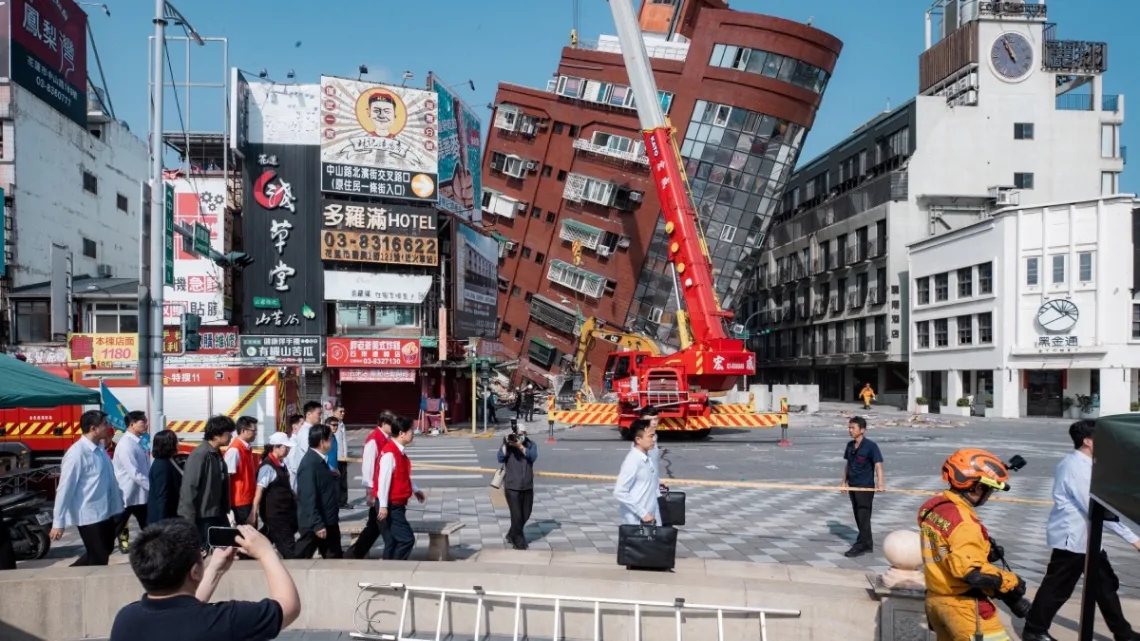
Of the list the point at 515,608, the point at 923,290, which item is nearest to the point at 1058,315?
the point at 923,290

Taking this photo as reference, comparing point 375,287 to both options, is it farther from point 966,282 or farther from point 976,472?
point 966,282

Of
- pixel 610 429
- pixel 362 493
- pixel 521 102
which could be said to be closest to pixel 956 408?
pixel 610 429

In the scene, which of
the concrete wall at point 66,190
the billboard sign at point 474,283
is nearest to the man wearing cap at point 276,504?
the concrete wall at point 66,190

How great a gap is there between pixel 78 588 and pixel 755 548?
23.3ft

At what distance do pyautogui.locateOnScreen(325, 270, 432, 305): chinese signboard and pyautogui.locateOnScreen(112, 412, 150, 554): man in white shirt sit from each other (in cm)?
2142

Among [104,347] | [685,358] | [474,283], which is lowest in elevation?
[685,358]

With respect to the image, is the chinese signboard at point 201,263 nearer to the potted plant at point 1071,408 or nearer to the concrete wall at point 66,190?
the concrete wall at point 66,190

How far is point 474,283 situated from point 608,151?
1221 cm

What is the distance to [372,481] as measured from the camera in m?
8.23

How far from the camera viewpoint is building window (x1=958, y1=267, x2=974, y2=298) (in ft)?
144

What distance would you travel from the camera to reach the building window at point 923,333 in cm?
4784

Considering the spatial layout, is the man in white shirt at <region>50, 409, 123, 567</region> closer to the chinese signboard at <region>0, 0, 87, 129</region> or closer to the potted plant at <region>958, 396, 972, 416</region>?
the chinese signboard at <region>0, 0, 87, 129</region>

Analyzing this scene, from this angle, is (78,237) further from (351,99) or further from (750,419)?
(750,419)

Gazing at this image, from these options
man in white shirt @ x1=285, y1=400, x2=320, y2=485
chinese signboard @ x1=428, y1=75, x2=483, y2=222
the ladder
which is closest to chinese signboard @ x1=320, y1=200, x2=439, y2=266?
chinese signboard @ x1=428, y1=75, x2=483, y2=222
